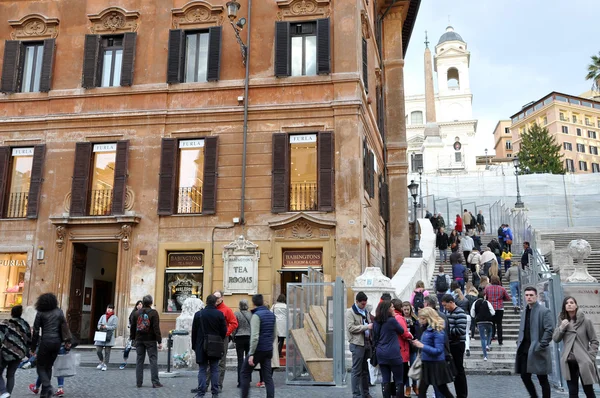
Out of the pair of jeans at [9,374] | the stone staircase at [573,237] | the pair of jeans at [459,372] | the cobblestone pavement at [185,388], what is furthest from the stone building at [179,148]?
the stone staircase at [573,237]

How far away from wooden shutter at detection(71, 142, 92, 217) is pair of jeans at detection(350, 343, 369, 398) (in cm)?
1263

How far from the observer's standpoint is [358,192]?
58.6ft

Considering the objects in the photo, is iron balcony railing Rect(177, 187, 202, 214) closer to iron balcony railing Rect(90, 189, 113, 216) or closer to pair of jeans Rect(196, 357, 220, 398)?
iron balcony railing Rect(90, 189, 113, 216)

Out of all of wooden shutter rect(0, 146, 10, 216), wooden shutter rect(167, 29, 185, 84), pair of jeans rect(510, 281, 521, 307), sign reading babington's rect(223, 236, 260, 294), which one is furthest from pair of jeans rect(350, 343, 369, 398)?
wooden shutter rect(0, 146, 10, 216)

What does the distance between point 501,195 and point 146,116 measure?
34.2 m

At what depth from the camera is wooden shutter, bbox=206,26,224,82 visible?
19453 millimetres

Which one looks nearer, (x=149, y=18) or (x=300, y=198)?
(x=300, y=198)

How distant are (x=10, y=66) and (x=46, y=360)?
14.7 meters

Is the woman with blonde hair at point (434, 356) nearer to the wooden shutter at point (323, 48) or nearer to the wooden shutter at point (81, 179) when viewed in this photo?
the wooden shutter at point (323, 48)

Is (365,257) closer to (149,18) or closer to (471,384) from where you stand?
(471,384)

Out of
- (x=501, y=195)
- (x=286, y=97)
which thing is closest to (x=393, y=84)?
(x=286, y=97)

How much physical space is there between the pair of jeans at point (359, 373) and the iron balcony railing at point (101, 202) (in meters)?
12.3

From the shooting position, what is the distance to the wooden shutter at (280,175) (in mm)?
18250

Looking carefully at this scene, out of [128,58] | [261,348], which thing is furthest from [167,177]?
[261,348]
